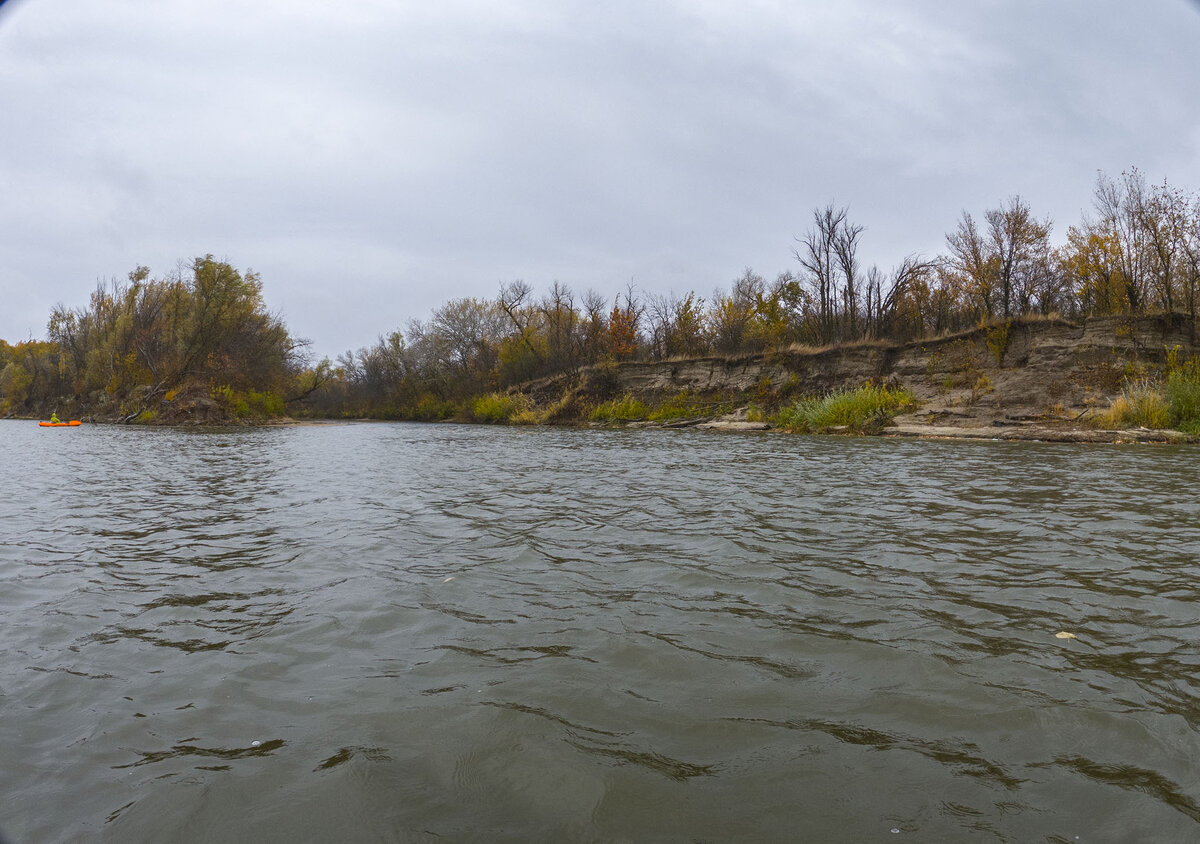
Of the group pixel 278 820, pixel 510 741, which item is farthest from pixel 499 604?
pixel 278 820

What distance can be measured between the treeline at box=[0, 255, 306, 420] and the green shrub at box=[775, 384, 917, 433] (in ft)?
118

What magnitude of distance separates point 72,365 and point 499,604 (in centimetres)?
6730

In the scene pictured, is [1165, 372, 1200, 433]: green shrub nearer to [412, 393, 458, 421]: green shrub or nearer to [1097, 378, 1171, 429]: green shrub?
[1097, 378, 1171, 429]: green shrub

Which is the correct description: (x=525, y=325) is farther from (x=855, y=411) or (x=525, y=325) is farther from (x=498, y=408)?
(x=855, y=411)

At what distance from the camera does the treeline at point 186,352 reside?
40.5 m

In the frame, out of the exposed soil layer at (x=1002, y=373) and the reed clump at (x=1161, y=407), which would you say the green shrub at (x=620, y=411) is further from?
the reed clump at (x=1161, y=407)

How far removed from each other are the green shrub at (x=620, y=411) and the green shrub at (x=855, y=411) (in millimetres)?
11459

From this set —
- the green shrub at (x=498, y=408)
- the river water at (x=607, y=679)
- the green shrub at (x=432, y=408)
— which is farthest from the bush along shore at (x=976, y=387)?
the green shrub at (x=432, y=408)

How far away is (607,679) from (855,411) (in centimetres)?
2360

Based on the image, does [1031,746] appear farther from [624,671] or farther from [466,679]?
Result: [466,679]

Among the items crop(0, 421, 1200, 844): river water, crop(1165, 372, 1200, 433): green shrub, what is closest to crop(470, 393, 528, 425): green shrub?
crop(1165, 372, 1200, 433): green shrub

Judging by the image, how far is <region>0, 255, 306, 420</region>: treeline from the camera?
1596 inches

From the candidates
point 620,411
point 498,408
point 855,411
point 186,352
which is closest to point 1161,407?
point 855,411

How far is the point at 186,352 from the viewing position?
4109 cm
